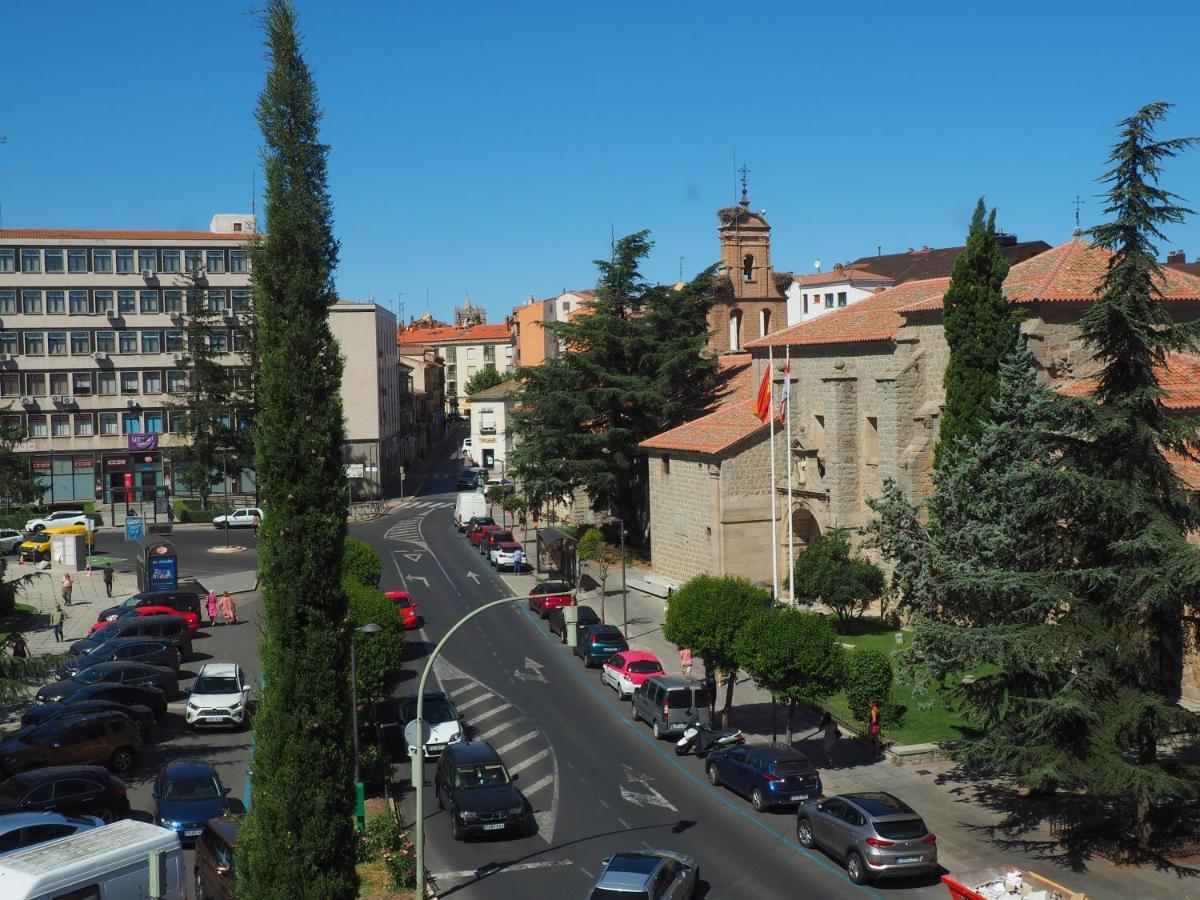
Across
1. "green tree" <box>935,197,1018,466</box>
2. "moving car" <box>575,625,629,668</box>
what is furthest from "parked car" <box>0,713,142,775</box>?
"green tree" <box>935,197,1018,466</box>

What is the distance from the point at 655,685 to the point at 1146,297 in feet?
56.0

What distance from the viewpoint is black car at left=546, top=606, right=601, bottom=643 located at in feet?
147

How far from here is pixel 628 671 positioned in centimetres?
3662

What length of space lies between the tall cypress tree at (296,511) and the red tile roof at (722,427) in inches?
1357

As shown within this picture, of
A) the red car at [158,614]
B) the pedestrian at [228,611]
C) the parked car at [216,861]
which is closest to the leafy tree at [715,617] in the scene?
the parked car at [216,861]

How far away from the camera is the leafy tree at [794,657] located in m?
28.8

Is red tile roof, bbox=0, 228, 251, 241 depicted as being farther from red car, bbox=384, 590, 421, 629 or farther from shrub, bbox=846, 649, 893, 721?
shrub, bbox=846, 649, 893, 721

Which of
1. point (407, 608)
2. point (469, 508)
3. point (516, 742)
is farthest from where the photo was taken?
point (469, 508)

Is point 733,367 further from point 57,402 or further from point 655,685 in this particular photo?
point 57,402

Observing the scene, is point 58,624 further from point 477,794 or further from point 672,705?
point 477,794

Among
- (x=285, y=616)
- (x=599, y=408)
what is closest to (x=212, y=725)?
(x=285, y=616)

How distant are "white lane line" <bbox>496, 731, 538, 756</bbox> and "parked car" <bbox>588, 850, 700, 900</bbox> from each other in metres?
11.0

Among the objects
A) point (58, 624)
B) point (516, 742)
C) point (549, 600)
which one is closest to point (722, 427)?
point (549, 600)

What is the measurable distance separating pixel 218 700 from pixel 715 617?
1436cm
